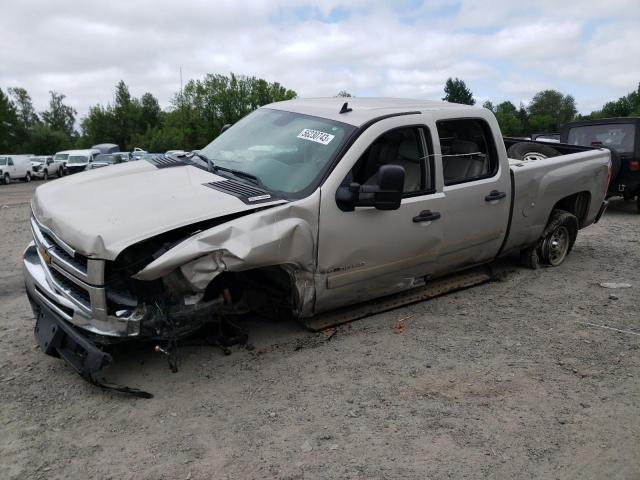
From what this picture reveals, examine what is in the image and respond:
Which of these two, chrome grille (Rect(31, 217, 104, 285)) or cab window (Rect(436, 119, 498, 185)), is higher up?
cab window (Rect(436, 119, 498, 185))

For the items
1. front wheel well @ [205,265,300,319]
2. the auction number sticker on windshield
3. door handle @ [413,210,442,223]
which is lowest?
front wheel well @ [205,265,300,319]

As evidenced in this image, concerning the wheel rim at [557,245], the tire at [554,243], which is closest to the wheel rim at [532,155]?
→ the tire at [554,243]

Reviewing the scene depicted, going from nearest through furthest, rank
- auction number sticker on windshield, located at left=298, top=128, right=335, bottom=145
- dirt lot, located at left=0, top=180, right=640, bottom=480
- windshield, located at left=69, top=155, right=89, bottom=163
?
dirt lot, located at left=0, top=180, right=640, bottom=480 → auction number sticker on windshield, located at left=298, top=128, right=335, bottom=145 → windshield, located at left=69, top=155, right=89, bottom=163

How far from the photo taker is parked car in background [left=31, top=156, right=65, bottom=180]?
114ft

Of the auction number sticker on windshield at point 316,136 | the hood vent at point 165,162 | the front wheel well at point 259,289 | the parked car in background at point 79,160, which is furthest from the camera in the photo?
the parked car in background at point 79,160

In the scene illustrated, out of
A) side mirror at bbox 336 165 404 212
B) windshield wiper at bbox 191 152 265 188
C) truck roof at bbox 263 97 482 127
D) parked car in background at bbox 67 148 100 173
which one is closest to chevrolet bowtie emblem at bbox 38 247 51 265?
windshield wiper at bbox 191 152 265 188

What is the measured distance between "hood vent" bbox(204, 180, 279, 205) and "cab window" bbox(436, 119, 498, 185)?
1.86 m

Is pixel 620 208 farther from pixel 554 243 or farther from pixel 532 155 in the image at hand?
pixel 554 243

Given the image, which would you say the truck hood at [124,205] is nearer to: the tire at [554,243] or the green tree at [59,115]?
the tire at [554,243]

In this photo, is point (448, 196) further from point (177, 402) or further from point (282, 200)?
point (177, 402)

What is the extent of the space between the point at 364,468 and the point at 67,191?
296 centimetres

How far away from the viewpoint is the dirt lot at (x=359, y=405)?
2963mm

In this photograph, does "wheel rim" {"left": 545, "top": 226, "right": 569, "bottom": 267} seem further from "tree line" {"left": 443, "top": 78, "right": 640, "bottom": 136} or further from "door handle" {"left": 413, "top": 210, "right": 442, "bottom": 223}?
"tree line" {"left": 443, "top": 78, "right": 640, "bottom": 136}

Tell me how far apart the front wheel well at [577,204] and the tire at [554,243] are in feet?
0.45
